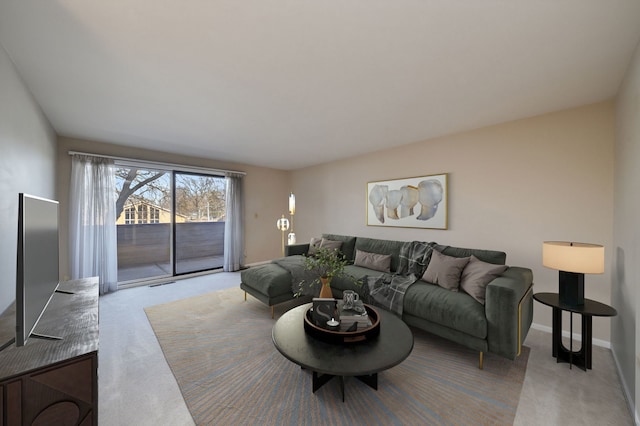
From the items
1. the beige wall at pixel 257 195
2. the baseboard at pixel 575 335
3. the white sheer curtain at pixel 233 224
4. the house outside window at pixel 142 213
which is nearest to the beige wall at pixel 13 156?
the beige wall at pixel 257 195

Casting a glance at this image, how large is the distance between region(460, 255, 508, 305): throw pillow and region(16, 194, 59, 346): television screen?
310cm

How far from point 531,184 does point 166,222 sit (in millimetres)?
5759

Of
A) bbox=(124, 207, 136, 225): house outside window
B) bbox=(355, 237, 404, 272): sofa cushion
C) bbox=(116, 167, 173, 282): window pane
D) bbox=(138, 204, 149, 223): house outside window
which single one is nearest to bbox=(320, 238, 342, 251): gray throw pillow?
bbox=(355, 237, 404, 272): sofa cushion

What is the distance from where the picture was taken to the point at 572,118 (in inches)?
102

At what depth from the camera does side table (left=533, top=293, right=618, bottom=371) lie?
1947 millimetres

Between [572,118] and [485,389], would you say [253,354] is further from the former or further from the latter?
[572,118]

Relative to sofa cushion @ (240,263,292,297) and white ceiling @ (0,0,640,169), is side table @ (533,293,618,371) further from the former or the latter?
sofa cushion @ (240,263,292,297)

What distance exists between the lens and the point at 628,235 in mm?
1840

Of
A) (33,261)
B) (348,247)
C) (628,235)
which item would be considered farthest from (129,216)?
(628,235)

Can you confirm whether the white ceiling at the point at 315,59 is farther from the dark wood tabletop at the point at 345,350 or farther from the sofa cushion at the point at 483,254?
the dark wood tabletop at the point at 345,350

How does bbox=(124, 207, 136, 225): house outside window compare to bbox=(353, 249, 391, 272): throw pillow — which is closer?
bbox=(353, 249, 391, 272): throw pillow

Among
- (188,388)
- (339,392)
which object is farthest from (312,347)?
(188,388)

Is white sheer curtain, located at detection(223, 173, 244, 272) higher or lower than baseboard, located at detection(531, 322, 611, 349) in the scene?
higher

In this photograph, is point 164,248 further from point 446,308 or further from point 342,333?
point 446,308
